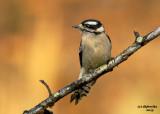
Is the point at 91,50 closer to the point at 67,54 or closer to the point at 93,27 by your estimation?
the point at 93,27

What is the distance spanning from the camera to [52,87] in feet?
30.8

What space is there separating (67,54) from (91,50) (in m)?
5.18

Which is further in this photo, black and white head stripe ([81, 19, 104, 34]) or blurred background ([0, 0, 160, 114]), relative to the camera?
blurred background ([0, 0, 160, 114])

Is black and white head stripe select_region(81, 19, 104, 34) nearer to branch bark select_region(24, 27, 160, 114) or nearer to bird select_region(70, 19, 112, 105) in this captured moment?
bird select_region(70, 19, 112, 105)

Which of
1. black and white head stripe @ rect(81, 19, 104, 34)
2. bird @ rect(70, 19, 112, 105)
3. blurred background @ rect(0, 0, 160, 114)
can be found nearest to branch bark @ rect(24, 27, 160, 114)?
bird @ rect(70, 19, 112, 105)

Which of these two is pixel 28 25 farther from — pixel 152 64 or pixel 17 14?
pixel 152 64

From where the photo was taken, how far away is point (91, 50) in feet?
13.4

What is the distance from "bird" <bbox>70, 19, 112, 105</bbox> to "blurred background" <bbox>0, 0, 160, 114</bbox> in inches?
173

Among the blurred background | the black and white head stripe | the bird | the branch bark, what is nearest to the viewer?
the branch bark

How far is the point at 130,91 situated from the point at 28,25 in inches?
117

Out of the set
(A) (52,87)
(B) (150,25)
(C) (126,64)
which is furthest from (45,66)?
(B) (150,25)

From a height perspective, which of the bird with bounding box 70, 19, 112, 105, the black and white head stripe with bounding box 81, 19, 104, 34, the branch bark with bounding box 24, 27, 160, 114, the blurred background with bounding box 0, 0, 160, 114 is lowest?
the branch bark with bounding box 24, 27, 160, 114

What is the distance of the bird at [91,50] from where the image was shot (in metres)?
3.97

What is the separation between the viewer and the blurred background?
8883 mm
